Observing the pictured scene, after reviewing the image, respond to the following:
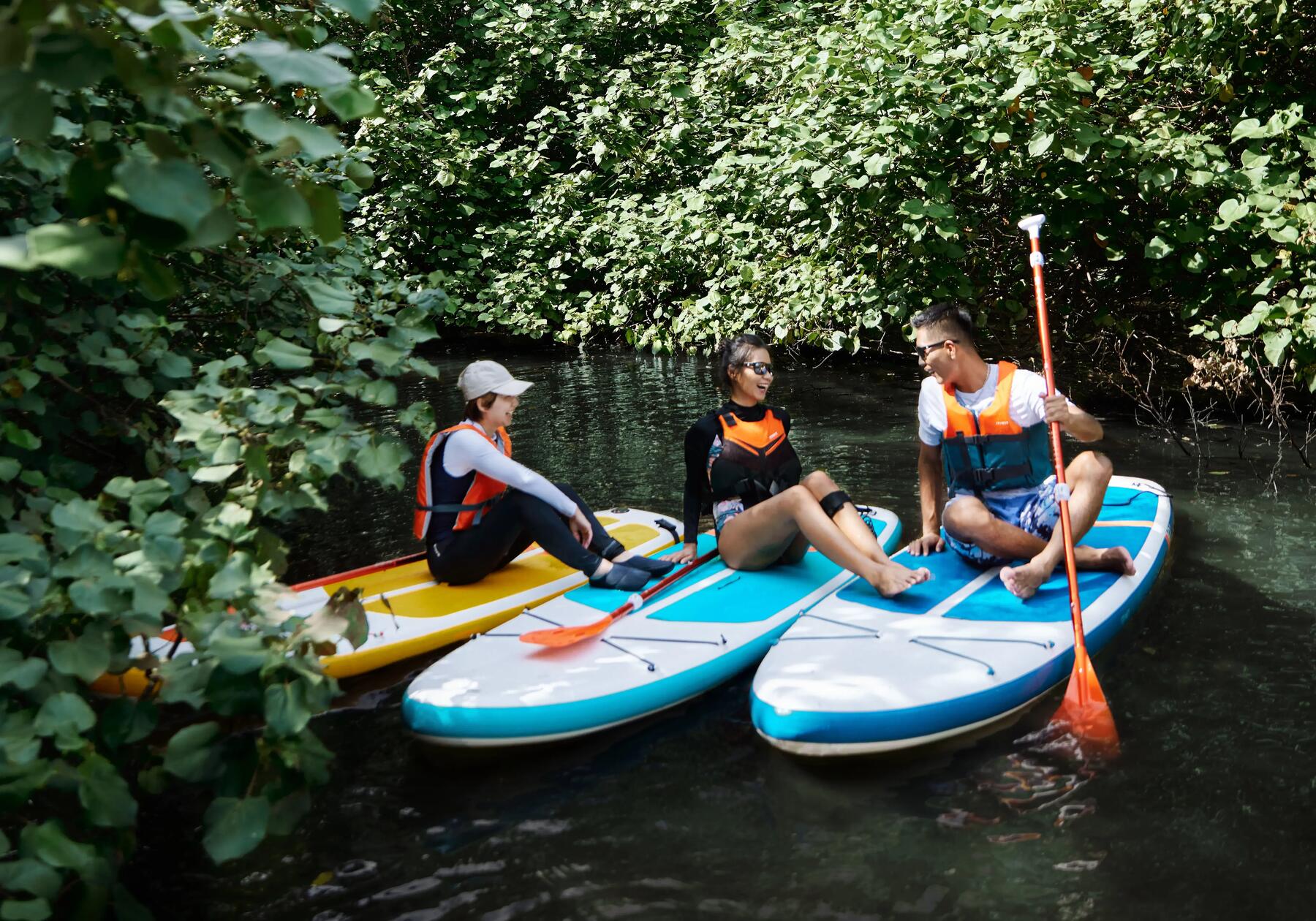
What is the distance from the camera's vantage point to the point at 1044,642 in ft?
12.1

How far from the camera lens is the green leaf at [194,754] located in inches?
73.9

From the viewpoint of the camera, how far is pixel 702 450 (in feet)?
15.4

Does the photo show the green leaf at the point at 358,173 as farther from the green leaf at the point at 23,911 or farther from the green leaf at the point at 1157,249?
the green leaf at the point at 1157,249

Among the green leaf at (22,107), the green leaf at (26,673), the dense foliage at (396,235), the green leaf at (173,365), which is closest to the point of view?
the green leaf at (22,107)

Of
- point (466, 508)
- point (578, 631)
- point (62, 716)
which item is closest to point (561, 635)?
point (578, 631)

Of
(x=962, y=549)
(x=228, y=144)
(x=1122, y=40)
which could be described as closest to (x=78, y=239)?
(x=228, y=144)

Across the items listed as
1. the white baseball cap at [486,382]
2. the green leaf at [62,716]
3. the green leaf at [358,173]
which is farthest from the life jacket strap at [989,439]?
the green leaf at [62,716]

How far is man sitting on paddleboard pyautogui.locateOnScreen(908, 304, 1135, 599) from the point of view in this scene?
165 inches

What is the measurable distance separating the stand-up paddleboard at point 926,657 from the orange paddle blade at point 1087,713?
0.31ft

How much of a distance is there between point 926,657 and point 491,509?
6.63 feet

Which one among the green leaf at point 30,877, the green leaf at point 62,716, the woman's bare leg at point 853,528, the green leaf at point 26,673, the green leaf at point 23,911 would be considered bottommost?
the woman's bare leg at point 853,528

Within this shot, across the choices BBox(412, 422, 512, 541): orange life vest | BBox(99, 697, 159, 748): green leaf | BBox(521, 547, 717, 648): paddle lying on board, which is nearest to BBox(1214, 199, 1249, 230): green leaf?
BBox(521, 547, 717, 648): paddle lying on board

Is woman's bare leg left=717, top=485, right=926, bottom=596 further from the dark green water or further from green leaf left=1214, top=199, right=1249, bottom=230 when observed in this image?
green leaf left=1214, top=199, right=1249, bottom=230

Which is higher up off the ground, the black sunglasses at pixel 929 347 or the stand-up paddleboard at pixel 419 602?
the black sunglasses at pixel 929 347
